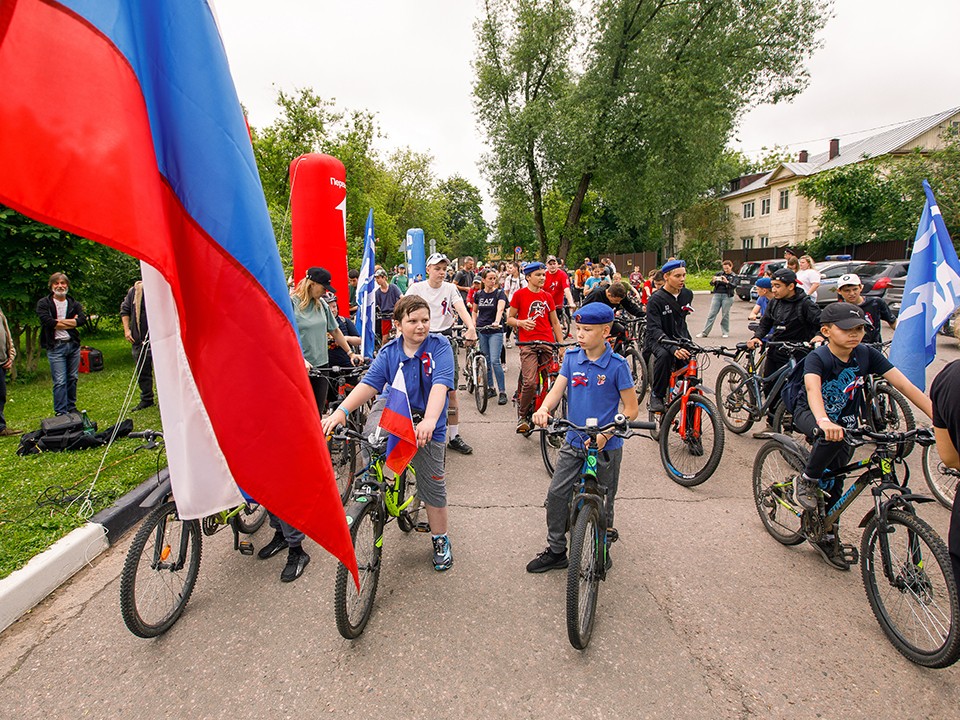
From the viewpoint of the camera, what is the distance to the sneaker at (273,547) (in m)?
3.92

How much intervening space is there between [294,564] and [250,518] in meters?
0.76

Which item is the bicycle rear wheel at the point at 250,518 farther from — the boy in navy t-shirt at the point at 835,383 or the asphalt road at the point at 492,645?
the boy in navy t-shirt at the point at 835,383

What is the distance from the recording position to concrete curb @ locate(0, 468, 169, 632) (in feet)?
10.7

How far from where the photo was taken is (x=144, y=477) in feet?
16.5

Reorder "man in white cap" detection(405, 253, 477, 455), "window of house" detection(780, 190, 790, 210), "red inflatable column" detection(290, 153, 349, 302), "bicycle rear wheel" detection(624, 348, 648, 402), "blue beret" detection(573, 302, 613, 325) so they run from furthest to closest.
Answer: "window of house" detection(780, 190, 790, 210), "red inflatable column" detection(290, 153, 349, 302), "bicycle rear wheel" detection(624, 348, 648, 402), "man in white cap" detection(405, 253, 477, 455), "blue beret" detection(573, 302, 613, 325)

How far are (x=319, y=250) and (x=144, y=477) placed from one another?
490 centimetres

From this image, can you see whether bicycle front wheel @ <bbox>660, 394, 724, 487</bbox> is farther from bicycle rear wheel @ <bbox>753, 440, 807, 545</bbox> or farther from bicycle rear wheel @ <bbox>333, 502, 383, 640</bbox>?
bicycle rear wheel @ <bbox>333, 502, 383, 640</bbox>

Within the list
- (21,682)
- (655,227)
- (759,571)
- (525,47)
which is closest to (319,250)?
(21,682)

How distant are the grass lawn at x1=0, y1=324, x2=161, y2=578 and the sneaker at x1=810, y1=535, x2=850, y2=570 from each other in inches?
211

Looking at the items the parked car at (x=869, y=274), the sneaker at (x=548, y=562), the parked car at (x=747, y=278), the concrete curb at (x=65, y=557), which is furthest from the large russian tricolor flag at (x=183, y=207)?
the parked car at (x=747, y=278)

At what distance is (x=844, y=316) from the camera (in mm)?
3527

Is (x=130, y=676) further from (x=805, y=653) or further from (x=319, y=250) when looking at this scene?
(x=319, y=250)

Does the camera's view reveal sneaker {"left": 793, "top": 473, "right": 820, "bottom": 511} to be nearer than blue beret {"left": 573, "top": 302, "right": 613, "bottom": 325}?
No

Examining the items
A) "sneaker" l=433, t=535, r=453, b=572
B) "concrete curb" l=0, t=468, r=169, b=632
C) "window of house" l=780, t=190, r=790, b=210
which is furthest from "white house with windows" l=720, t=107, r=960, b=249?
"concrete curb" l=0, t=468, r=169, b=632
